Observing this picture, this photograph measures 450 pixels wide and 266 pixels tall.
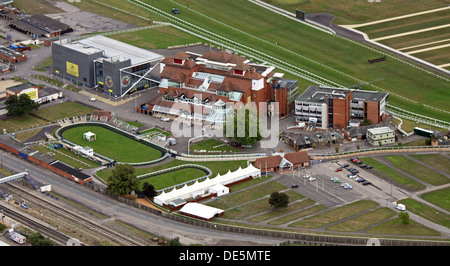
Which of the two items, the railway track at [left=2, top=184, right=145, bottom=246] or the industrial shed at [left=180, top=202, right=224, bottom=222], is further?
the industrial shed at [left=180, top=202, right=224, bottom=222]

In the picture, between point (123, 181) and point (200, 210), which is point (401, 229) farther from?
point (123, 181)

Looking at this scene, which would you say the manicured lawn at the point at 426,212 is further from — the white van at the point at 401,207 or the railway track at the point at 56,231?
the railway track at the point at 56,231

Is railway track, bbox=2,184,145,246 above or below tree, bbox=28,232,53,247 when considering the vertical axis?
below

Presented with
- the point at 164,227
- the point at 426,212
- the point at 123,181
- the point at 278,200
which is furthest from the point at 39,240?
the point at 426,212

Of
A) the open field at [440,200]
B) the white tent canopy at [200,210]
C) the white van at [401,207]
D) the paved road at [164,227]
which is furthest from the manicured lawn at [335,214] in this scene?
the white tent canopy at [200,210]

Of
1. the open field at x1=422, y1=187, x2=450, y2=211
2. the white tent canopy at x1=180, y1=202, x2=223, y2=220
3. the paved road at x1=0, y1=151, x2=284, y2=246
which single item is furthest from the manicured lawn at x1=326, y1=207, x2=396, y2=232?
the white tent canopy at x1=180, y1=202, x2=223, y2=220

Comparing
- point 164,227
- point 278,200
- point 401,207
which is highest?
point 278,200

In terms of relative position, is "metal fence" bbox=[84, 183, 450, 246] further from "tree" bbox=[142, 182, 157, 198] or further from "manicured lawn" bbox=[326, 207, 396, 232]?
"tree" bbox=[142, 182, 157, 198]
